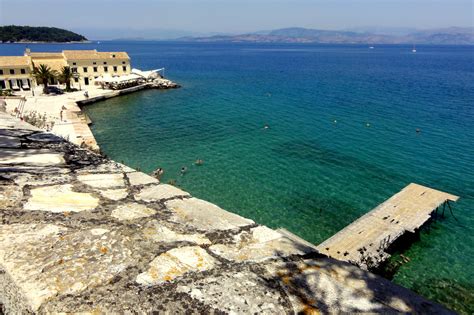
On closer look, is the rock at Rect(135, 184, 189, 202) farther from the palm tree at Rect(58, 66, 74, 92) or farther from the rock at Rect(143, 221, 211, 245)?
the palm tree at Rect(58, 66, 74, 92)

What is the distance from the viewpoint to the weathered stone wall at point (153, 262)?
1.91 metres

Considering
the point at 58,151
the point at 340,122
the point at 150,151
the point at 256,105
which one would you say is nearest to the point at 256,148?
the point at 150,151

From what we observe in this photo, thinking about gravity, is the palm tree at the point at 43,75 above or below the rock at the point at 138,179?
above

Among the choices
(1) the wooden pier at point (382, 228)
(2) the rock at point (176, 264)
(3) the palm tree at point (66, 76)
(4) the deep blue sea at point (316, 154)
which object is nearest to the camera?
(2) the rock at point (176, 264)

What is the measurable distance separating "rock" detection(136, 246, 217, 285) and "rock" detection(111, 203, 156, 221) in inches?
25.8

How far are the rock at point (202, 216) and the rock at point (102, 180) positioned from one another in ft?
2.55

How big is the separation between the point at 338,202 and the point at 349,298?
17.4m

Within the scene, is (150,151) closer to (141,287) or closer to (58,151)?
(58,151)

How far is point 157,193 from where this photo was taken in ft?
11.4

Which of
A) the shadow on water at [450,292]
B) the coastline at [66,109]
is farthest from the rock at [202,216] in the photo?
the coastline at [66,109]

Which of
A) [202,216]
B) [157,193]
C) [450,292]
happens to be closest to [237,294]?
[202,216]

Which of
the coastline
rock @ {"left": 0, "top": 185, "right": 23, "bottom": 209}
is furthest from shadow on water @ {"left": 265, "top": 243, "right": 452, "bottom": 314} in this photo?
the coastline

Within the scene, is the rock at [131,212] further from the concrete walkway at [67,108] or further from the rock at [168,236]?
the concrete walkway at [67,108]

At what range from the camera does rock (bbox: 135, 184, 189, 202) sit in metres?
3.33
